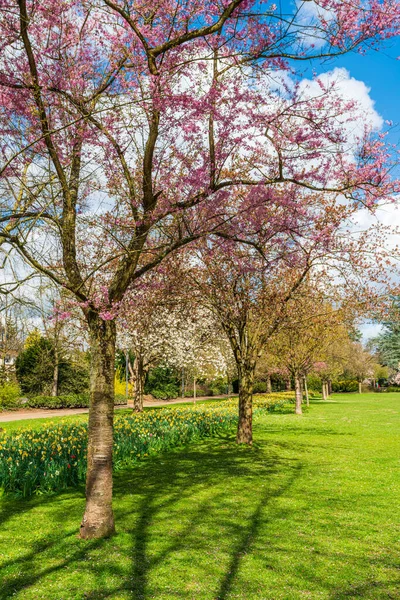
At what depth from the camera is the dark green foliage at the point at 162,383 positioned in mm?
44281

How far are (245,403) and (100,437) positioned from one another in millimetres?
8508

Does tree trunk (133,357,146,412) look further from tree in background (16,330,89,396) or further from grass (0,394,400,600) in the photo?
grass (0,394,400,600)

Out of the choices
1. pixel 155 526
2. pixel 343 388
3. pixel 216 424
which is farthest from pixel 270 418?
pixel 343 388

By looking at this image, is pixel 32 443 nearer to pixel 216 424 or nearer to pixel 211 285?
pixel 211 285

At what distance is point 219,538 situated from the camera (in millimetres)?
6445

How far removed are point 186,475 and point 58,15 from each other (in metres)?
8.63

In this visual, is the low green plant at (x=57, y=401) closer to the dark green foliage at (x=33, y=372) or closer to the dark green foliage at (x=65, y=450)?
the dark green foliage at (x=33, y=372)

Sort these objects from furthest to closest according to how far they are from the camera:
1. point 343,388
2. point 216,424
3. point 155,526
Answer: point 343,388 < point 216,424 < point 155,526

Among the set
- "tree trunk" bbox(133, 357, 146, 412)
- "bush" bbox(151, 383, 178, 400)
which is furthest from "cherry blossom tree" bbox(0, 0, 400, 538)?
"bush" bbox(151, 383, 178, 400)

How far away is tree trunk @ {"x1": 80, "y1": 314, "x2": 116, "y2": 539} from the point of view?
6180 mm

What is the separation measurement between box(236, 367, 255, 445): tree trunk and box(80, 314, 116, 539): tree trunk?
27.2ft

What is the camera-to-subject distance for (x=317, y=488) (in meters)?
9.60

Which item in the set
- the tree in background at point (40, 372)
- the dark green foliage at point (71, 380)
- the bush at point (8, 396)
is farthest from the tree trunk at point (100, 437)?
the dark green foliage at point (71, 380)

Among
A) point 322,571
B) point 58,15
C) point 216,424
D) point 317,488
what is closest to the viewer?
point 322,571
